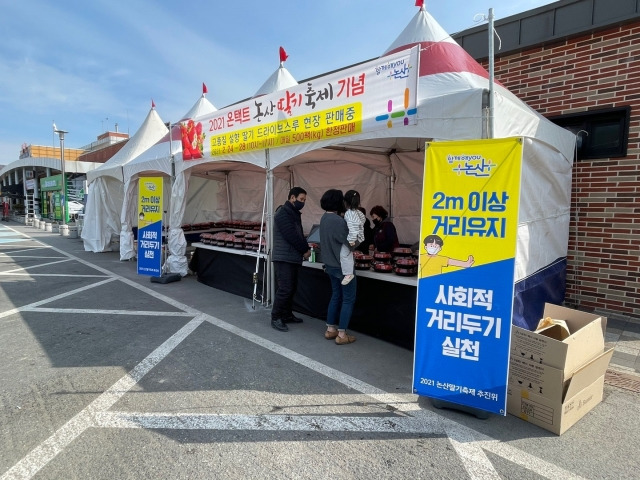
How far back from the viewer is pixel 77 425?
2809mm

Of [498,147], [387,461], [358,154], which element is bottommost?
[387,461]

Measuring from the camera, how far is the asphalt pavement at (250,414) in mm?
2410

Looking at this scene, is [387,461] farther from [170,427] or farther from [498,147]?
[498,147]

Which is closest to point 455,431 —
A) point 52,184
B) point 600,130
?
point 600,130

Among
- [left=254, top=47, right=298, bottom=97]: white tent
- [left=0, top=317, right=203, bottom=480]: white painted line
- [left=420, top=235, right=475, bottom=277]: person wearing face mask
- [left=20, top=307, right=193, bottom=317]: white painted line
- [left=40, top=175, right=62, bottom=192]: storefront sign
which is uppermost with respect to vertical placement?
[left=254, top=47, right=298, bottom=97]: white tent

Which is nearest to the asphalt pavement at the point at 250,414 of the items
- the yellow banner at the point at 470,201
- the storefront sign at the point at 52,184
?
the yellow banner at the point at 470,201

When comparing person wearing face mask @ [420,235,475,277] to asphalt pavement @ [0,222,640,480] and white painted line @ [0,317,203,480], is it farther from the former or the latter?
white painted line @ [0,317,203,480]

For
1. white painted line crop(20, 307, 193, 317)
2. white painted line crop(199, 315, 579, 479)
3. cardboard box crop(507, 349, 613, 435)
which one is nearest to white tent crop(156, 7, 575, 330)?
cardboard box crop(507, 349, 613, 435)

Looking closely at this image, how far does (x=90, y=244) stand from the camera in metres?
12.3

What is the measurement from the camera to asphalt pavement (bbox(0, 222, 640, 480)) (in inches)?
94.9

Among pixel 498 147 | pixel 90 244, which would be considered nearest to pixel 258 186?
pixel 90 244

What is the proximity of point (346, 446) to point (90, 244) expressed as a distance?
12.3 metres

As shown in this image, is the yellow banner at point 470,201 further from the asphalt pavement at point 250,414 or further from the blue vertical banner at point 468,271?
the asphalt pavement at point 250,414

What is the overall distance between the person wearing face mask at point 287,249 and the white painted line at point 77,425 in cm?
138
